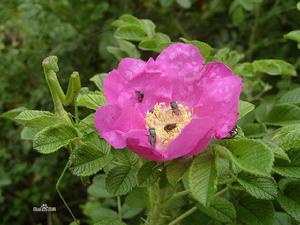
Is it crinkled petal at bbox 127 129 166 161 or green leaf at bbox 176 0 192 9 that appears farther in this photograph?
green leaf at bbox 176 0 192 9

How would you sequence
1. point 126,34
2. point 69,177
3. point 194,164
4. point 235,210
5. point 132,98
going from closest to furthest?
point 194,164 → point 132,98 → point 235,210 → point 126,34 → point 69,177

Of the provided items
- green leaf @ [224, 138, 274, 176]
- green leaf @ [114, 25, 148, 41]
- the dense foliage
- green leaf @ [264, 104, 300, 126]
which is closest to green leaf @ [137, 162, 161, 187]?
the dense foliage

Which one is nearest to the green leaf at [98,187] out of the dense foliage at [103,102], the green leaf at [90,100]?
the dense foliage at [103,102]

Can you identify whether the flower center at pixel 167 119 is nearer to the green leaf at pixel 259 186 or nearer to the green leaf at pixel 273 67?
the green leaf at pixel 259 186

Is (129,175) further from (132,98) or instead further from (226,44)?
(226,44)

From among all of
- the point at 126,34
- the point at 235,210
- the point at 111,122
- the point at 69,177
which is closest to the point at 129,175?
the point at 111,122

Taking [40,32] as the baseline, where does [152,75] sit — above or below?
above

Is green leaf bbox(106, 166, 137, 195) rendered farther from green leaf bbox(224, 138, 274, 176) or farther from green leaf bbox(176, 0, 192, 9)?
green leaf bbox(176, 0, 192, 9)
